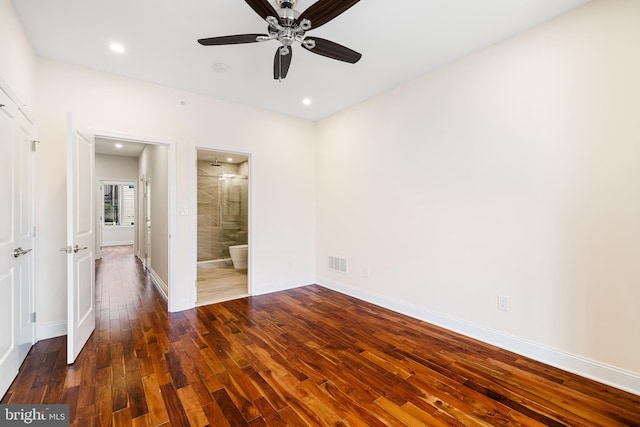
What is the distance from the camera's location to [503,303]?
2592mm

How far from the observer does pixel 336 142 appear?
445 centimetres

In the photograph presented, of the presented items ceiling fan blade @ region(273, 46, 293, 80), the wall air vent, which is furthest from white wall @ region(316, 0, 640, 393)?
ceiling fan blade @ region(273, 46, 293, 80)

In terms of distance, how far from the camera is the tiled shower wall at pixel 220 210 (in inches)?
271

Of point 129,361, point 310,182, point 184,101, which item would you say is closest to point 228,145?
point 184,101

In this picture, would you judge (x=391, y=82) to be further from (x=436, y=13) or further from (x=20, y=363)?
(x=20, y=363)

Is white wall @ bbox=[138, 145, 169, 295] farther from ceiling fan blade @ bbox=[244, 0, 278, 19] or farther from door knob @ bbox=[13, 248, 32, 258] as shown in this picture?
ceiling fan blade @ bbox=[244, 0, 278, 19]

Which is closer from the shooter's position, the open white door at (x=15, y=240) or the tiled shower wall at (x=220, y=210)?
the open white door at (x=15, y=240)

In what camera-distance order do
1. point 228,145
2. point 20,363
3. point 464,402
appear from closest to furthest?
point 464,402 → point 20,363 → point 228,145

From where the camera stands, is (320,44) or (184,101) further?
(184,101)

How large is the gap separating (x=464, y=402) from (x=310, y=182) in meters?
3.63

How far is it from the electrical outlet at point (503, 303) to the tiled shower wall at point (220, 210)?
578 cm

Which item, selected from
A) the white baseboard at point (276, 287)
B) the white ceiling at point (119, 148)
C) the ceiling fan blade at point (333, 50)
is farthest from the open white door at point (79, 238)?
the white ceiling at point (119, 148)

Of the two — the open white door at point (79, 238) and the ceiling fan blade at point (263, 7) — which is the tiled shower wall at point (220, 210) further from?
the ceiling fan blade at point (263, 7)

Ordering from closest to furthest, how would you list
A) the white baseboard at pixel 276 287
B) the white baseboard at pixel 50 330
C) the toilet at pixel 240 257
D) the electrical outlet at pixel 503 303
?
1. the electrical outlet at pixel 503 303
2. the white baseboard at pixel 50 330
3. the white baseboard at pixel 276 287
4. the toilet at pixel 240 257
